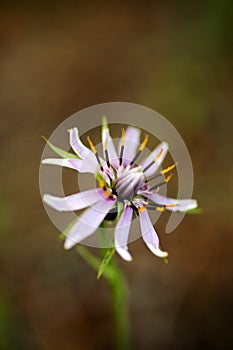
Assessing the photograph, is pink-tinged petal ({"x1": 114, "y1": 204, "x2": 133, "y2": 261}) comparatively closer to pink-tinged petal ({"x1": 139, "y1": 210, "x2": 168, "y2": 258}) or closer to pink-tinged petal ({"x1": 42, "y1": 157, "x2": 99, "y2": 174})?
pink-tinged petal ({"x1": 139, "y1": 210, "x2": 168, "y2": 258})

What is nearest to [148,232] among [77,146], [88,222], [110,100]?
[88,222]

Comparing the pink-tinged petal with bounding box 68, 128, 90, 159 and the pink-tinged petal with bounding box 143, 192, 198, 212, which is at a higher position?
the pink-tinged petal with bounding box 68, 128, 90, 159

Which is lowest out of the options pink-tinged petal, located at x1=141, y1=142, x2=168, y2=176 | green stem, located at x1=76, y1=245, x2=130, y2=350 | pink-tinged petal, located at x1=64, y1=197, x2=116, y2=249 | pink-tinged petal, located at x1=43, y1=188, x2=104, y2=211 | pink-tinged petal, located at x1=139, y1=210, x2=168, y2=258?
green stem, located at x1=76, y1=245, x2=130, y2=350

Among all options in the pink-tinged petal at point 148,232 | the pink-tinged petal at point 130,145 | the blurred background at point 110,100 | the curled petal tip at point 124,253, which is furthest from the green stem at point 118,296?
the blurred background at point 110,100

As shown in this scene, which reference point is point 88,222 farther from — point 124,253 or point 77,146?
point 77,146

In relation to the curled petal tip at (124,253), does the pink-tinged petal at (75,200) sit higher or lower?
higher

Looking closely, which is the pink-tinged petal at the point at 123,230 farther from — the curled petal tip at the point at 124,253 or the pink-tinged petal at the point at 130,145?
the pink-tinged petal at the point at 130,145

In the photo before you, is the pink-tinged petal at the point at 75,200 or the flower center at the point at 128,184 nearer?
the pink-tinged petal at the point at 75,200

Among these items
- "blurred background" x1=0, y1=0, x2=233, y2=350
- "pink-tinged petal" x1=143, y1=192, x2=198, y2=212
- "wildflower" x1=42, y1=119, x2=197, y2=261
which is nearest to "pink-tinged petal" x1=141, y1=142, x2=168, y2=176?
"wildflower" x1=42, y1=119, x2=197, y2=261
